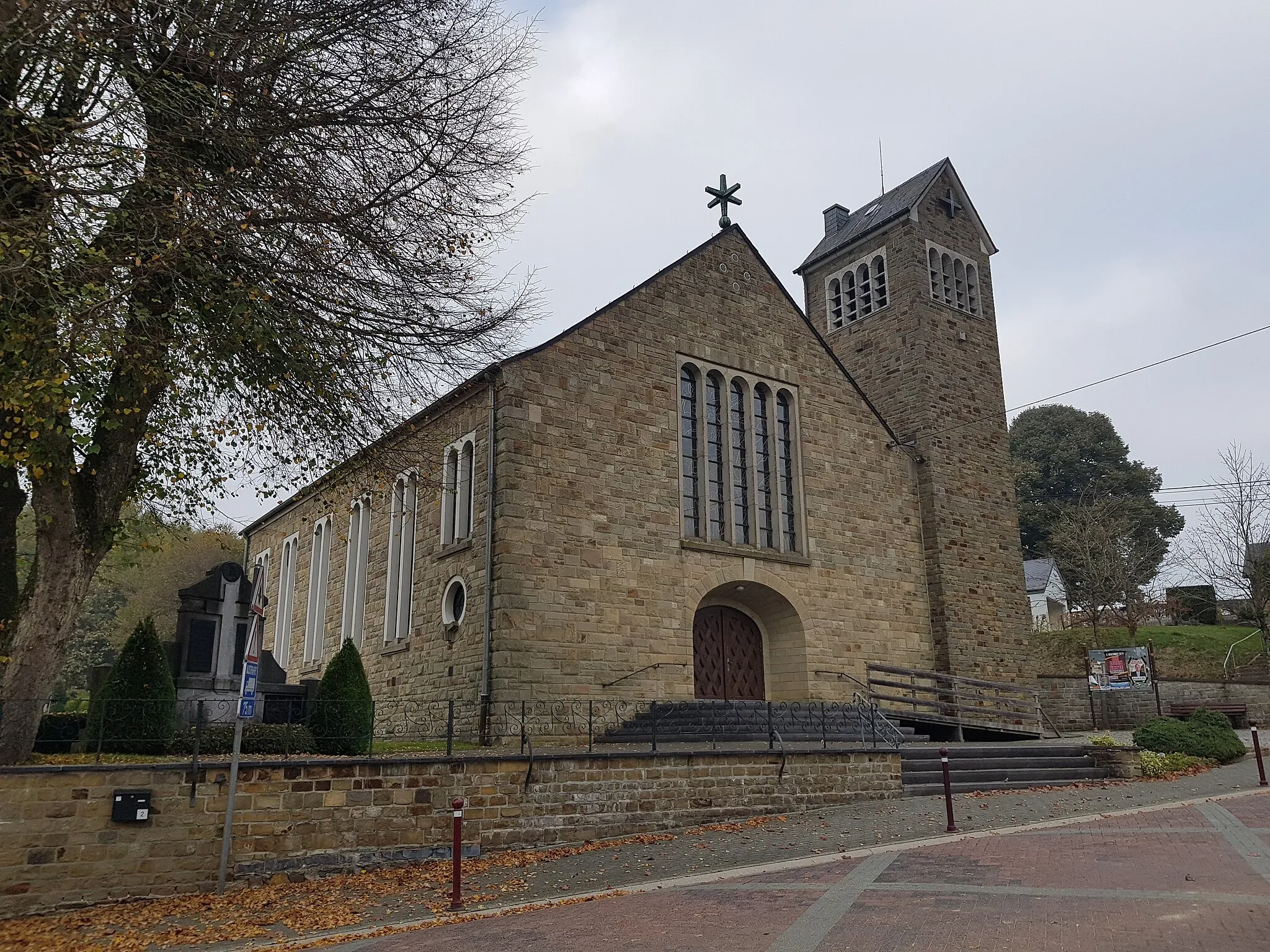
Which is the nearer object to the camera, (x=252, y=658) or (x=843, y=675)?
(x=252, y=658)

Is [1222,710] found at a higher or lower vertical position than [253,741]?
higher

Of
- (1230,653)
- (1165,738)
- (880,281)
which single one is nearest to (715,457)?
(880,281)

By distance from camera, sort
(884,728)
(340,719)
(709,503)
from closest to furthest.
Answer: (340,719) → (884,728) → (709,503)

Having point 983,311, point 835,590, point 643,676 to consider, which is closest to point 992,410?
point 983,311

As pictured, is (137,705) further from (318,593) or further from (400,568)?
(318,593)

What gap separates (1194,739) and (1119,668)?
5470mm

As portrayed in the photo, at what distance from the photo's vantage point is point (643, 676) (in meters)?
17.3

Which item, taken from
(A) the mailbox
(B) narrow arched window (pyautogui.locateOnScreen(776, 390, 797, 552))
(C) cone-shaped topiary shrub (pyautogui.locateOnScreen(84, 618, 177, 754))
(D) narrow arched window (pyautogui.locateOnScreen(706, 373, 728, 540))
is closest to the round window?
(D) narrow arched window (pyautogui.locateOnScreen(706, 373, 728, 540))

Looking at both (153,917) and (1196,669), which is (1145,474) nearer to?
(1196,669)

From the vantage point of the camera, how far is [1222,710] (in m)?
25.7

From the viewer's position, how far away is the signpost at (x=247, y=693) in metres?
9.27

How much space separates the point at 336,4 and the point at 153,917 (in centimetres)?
1004

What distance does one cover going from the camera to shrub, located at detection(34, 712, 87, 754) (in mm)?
11594

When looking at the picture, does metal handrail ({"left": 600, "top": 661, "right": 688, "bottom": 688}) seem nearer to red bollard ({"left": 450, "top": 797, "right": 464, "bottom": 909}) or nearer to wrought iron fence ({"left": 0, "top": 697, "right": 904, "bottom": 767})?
wrought iron fence ({"left": 0, "top": 697, "right": 904, "bottom": 767})
